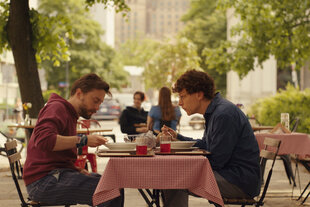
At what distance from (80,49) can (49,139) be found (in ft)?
160

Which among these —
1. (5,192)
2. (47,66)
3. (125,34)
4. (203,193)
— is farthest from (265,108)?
(125,34)

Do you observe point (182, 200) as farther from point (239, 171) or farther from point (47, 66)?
point (47, 66)

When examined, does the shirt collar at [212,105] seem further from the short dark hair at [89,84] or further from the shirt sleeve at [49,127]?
the shirt sleeve at [49,127]

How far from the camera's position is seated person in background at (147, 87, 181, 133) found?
420 inches

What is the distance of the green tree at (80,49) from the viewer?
49656mm

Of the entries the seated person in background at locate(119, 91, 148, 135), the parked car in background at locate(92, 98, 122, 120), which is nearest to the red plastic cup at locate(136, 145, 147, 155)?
the seated person in background at locate(119, 91, 148, 135)

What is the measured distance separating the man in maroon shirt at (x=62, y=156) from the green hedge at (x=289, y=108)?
10.5 meters

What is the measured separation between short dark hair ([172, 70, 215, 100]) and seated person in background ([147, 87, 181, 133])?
211 inches

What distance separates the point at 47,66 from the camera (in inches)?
2007

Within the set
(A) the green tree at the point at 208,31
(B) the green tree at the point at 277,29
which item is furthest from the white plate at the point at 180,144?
(A) the green tree at the point at 208,31

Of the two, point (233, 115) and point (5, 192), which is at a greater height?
point (233, 115)

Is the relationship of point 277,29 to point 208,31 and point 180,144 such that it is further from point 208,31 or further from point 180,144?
point 208,31

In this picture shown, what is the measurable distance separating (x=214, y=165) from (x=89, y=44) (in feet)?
160

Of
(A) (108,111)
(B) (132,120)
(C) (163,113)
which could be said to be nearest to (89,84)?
(C) (163,113)
